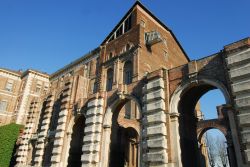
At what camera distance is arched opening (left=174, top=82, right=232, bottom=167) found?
53.1 feet

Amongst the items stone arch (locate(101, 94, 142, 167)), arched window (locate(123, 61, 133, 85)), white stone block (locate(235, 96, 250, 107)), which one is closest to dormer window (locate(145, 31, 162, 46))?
arched window (locate(123, 61, 133, 85))

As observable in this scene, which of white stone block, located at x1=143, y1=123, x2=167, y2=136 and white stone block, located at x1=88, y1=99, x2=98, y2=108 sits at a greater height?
white stone block, located at x1=88, y1=99, x2=98, y2=108

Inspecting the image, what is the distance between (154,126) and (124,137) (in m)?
7.70

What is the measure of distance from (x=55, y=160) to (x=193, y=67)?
1573 cm

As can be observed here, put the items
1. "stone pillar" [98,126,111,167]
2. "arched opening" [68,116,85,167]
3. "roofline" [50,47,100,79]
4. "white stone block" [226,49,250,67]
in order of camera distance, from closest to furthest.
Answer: "white stone block" [226,49,250,67]
"stone pillar" [98,126,111,167]
"arched opening" [68,116,85,167]
"roofline" [50,47,100,79]

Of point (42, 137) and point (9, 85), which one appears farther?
A: point (9, 85)

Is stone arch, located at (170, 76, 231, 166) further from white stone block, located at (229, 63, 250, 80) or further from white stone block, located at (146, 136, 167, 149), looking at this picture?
white stone block, located at (229, 63, 250, 80)

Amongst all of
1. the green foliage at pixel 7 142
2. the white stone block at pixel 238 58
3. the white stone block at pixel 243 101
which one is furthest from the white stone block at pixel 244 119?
the green foliage at pixel 7 142

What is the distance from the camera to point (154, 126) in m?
16.0

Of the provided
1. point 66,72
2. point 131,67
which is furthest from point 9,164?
point 131,67

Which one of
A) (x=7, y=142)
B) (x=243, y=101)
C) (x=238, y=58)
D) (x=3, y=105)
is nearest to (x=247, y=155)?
(x=243, y=101)

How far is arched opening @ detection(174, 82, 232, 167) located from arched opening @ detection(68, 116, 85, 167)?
36.3ft

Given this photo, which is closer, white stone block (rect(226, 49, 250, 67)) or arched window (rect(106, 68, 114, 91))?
white stone block (rect(226, 49, 250, 67))

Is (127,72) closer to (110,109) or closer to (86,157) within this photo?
(110,109)
